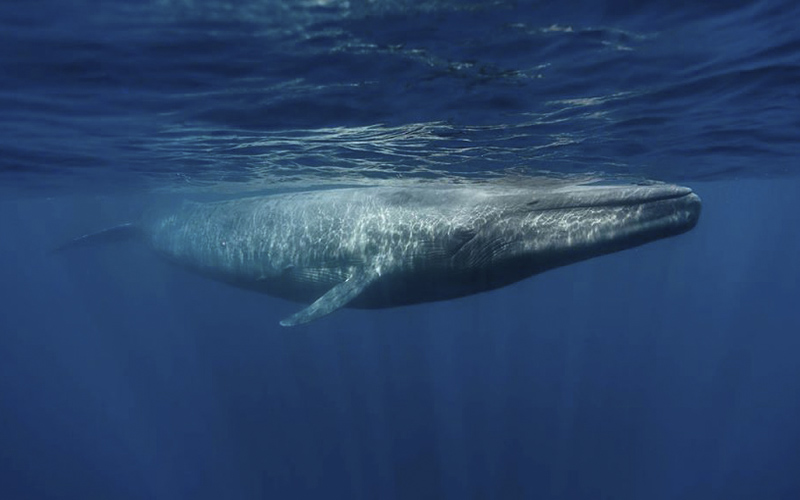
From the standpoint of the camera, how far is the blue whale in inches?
301

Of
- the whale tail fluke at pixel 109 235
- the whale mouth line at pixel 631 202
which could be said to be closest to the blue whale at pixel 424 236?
the whale mouth line at pixel 631 202

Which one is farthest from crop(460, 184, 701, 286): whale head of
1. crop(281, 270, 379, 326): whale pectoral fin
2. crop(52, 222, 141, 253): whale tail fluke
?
crop(52, 222, 141, 253): whale tail fluke

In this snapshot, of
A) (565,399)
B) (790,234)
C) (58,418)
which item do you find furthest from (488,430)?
(790,234)

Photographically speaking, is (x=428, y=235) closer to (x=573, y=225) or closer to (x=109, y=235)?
(x=573, y=225)

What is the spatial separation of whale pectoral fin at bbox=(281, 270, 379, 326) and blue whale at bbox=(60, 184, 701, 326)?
25mm

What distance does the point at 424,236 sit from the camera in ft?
29.9

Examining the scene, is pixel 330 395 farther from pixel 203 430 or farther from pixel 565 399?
pixel 565 399

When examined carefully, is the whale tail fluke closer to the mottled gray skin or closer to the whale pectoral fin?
the mottled gray skin

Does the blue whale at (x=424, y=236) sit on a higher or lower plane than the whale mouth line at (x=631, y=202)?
lower

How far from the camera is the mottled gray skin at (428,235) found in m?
7.64

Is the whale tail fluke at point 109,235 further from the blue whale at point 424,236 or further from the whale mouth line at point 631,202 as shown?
the whale mouth line at point 631,202

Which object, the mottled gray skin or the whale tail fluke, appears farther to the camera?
the whale tail fluke

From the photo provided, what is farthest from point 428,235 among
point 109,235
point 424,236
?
point 109,235

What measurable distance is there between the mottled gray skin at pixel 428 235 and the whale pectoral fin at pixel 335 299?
3 centimetres
